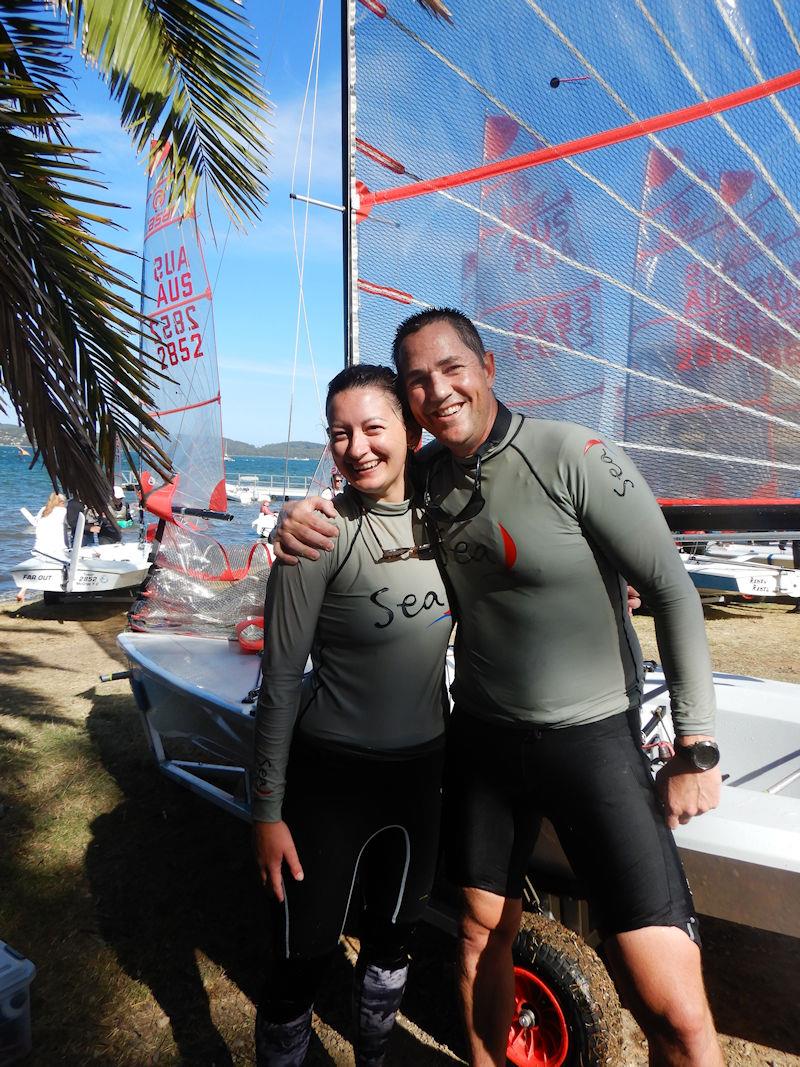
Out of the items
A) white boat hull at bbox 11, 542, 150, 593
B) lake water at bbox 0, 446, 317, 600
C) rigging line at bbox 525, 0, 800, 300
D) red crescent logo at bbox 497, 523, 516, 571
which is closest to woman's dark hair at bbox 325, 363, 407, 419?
red crescent logo at bbox 497, 523, 516, 571

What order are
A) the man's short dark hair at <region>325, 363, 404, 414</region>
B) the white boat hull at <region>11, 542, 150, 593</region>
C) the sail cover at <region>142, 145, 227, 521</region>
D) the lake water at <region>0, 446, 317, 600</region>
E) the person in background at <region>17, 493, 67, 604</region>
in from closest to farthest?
1. the man's short dark hair at <region>325, 363, 404, 414</region>
2. the sail cover at <region>142, 145, 227, 521</region>
3. the white boat hull at <region>11, 542, 150, 593</region>
4. the person in background at <region>17, 493, 67, 604</region>
5. the lake water at <region>0, 446, 317, 600</region>

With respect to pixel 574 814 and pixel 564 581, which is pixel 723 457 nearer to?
pixel 564 581

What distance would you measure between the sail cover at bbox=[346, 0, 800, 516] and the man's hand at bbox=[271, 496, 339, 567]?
220 cm

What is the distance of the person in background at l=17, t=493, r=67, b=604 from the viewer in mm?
9836

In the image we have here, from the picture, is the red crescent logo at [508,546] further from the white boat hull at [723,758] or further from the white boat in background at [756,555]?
the white boat in background at [756,555]

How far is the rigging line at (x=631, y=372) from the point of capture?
365 centimetres

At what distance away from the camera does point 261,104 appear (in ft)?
10.1

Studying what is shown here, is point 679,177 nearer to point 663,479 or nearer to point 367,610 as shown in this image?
point 663,479

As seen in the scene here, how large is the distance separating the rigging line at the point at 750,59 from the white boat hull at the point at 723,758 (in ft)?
8.67

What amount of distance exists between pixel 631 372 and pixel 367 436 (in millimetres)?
2588

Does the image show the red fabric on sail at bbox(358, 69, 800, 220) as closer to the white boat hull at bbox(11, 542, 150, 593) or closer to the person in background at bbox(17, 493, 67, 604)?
the white boat hull at bbox(11, 542, 150, 593)

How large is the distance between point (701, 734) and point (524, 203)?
120 inches

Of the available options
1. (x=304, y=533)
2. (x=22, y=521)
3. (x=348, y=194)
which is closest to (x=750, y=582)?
(x=348, y=194)

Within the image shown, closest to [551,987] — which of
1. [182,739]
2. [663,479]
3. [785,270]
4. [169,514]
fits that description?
[182,739]
